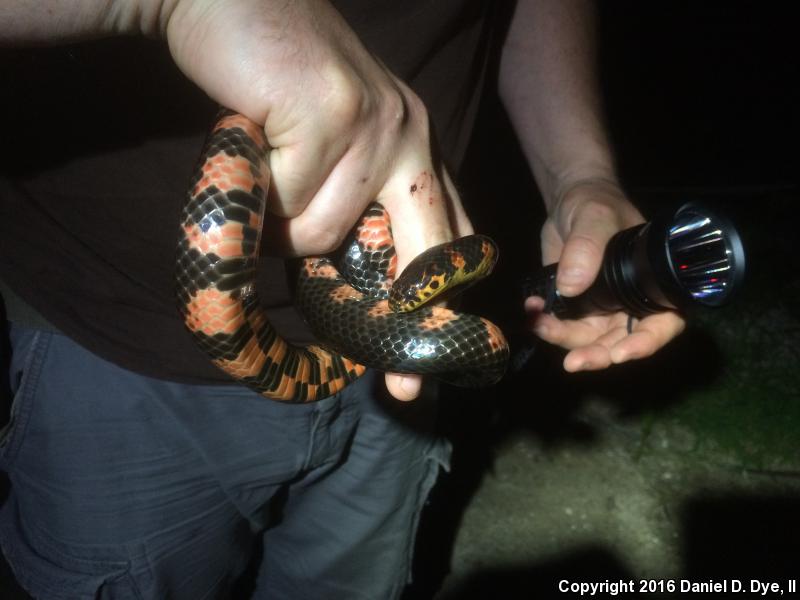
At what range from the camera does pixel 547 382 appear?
12.3 ft

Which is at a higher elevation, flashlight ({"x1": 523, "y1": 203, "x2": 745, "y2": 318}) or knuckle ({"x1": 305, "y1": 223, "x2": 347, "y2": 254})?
knuckle ({"x1": 305, "y1": 223, "x2": 347, "y2": 254})

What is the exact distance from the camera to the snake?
3.02ft

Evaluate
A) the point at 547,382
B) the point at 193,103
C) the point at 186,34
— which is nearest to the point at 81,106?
the point at 193,103

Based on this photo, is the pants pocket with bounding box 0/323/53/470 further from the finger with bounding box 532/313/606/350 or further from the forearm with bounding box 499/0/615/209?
the forearm with bounding box 499/0/615/209

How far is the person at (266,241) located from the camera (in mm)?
836

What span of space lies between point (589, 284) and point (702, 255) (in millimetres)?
325

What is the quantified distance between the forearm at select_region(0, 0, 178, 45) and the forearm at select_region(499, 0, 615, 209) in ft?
5.25

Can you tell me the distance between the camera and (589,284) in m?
1.63

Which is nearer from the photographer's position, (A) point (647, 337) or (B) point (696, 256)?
(B) point (696, 256)

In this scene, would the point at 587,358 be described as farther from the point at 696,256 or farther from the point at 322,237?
the point at 322,237

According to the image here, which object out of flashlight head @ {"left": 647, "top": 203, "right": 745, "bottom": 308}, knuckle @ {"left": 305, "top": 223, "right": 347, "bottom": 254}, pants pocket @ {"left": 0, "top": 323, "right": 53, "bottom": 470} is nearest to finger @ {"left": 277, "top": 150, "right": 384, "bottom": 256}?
knuckle @ {"left": 305, "top": 223, "right": 347, "bottom": 254}

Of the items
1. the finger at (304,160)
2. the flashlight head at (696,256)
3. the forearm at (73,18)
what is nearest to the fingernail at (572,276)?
the flashlight head at (696,256)

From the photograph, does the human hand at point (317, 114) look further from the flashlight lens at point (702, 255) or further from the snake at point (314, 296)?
the flashlight lens at point (702, 255)

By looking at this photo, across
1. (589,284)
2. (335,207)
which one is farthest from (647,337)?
(335,207)
